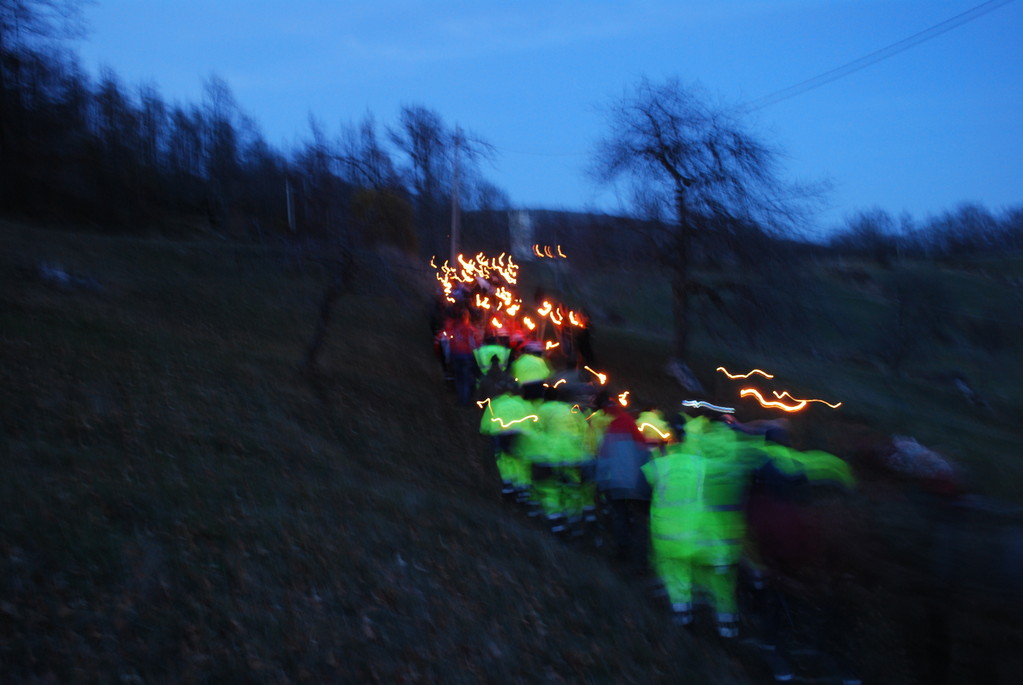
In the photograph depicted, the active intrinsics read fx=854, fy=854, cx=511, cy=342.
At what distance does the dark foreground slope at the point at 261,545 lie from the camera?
18.1ft

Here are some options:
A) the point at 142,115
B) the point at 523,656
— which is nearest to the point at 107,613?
the point at 523,656

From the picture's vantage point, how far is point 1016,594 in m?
5.31

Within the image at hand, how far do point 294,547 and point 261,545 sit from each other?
0.28 metres

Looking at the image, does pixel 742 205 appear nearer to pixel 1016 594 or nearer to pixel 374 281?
pixel 374 281

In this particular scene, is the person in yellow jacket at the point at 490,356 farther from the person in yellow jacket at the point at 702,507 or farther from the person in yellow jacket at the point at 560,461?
the person in yellow jacket at the point at 702,507

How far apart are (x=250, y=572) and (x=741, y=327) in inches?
651

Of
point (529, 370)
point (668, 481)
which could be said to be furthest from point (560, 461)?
point (668, 481)

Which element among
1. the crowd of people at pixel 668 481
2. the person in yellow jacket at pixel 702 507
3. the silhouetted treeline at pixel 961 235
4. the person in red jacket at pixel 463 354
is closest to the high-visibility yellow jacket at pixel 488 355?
the person in red jacket at pixel 463 354

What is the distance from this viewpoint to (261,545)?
712cm

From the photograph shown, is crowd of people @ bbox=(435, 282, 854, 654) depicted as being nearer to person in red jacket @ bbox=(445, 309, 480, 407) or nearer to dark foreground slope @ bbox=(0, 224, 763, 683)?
dark foreground slope @ bbox=(0, 224, 763, 683)

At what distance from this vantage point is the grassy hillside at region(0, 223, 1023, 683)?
5.60 metres

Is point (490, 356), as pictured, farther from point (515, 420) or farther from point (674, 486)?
point (674, 486)

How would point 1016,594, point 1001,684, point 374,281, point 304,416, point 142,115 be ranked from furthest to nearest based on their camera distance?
point 142,115 → point 374,281 → point 304,416 → point 1001,684 → point 1016,594

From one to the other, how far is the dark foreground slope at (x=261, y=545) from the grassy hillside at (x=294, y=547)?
25 millimetres
